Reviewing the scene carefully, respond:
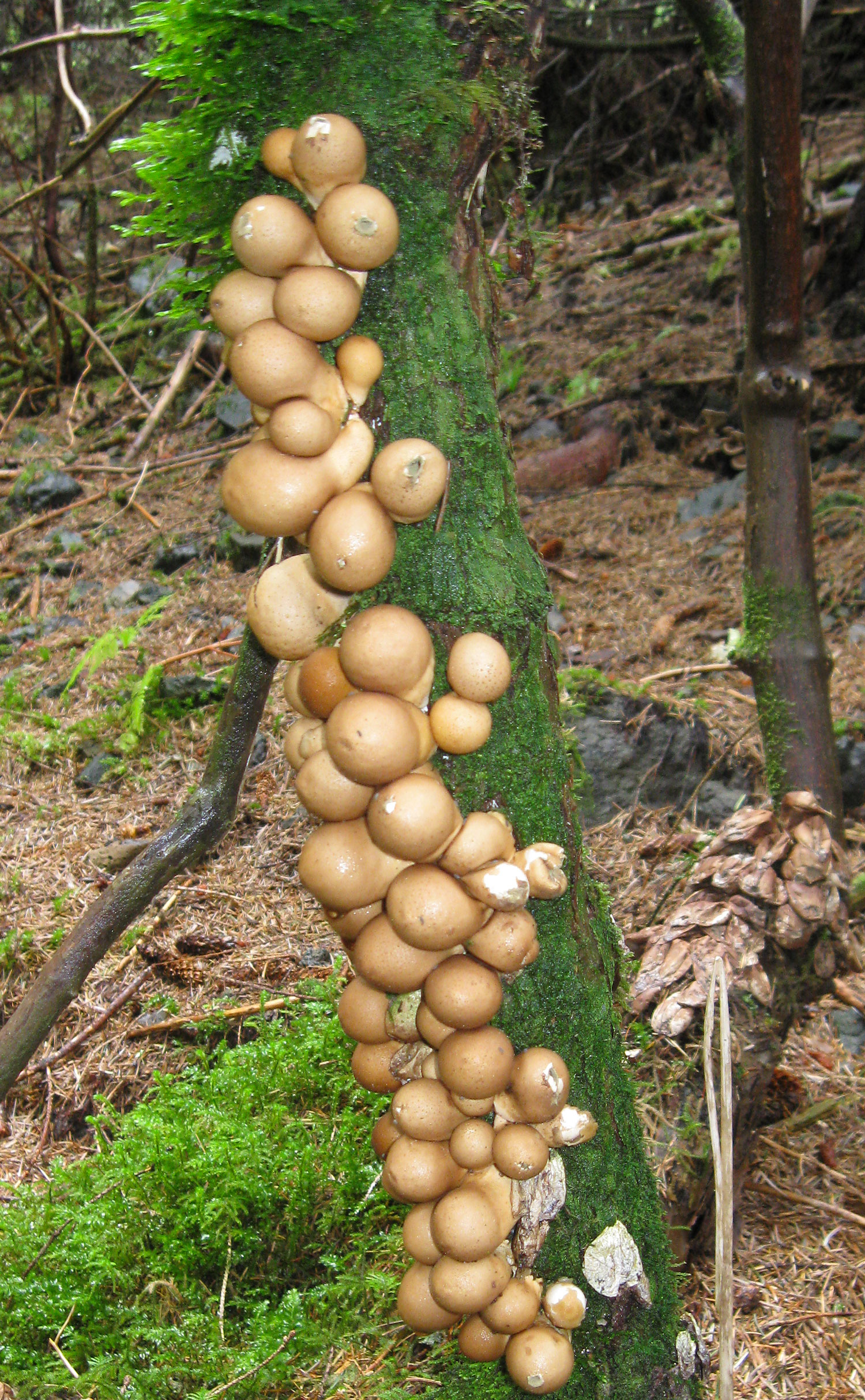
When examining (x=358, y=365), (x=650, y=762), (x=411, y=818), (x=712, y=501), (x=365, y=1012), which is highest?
(x=358, y=365)

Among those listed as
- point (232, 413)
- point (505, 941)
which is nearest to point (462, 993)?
point (505, 941)

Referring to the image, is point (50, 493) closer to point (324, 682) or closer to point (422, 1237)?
point (324, 682)

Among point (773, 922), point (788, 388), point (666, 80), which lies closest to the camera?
point (773, 922)

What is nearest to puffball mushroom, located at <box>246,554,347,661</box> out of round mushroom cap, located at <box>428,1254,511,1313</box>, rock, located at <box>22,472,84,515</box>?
round mushroom cap, located at <box>428,1254,511,1313</box>

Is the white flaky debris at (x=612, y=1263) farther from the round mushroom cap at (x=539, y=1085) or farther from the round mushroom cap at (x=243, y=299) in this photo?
the round mushroom cap at (x=243, y=299)

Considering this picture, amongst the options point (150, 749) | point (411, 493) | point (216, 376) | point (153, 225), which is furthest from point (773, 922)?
point (216, 376)

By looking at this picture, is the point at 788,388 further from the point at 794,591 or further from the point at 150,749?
the point at 150,749
